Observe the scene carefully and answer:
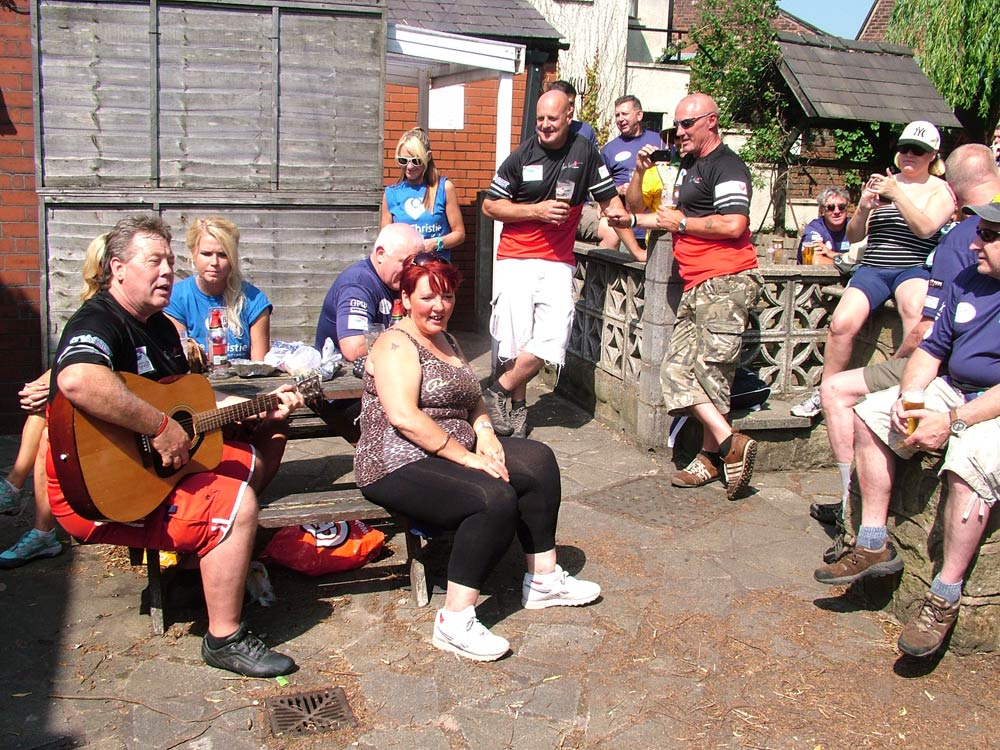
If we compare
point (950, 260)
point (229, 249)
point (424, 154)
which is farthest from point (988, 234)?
point (424, 154)

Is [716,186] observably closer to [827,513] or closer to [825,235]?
[827,513]

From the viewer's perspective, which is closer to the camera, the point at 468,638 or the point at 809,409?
the point at 468,638

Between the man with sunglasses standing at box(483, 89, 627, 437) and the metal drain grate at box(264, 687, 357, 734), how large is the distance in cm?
311

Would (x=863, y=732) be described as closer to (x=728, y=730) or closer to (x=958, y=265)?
(x=728, y=730)

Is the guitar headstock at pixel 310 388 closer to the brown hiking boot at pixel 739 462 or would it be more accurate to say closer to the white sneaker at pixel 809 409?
the brown hiking boot at pixel 739 462

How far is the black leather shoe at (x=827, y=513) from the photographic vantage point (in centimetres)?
521

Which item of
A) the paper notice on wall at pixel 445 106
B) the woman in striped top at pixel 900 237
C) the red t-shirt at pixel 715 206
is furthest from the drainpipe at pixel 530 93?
the woman in striped top at pixel 900 237

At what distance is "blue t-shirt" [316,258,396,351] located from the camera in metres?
4.98

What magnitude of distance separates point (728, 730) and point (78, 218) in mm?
5158

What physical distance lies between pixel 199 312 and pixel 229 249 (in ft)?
1.22

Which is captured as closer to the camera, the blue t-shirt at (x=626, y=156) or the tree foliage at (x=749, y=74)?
the blue t-shirt at (x=626, y=156)

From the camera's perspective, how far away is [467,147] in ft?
34.1

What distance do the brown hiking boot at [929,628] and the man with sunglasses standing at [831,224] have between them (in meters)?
4.54

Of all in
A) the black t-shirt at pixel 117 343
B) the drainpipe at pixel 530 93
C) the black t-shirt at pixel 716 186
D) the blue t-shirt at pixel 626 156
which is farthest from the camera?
the drainpipe at pixel 530 93
